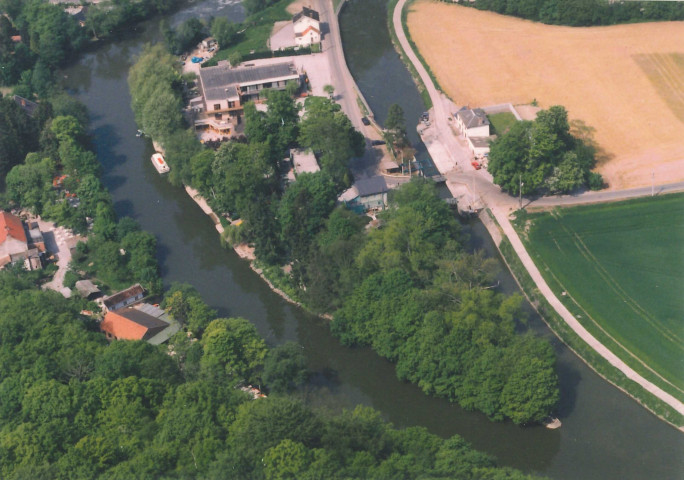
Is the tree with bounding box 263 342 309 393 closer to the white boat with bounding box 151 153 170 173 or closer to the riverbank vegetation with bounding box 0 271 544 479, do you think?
the riverbank vegetation with bounding box 0 271 544 479

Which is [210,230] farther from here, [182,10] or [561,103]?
[182,10]

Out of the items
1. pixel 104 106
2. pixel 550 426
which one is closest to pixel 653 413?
pixel 550 426

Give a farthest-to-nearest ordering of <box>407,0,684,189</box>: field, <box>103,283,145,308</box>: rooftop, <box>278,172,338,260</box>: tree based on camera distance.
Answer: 1. <box>407,0,684,189</box>: field
2. <box>278,172,338,260</box>: tree
3. <box>103,283,145,308</box>: rooftop

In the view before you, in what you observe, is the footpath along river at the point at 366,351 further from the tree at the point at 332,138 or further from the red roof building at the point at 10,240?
the tree at the point at 332,138

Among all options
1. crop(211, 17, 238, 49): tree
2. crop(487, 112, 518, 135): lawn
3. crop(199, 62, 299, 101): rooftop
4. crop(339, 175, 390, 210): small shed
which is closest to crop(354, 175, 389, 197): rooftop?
crop(339, 175, 390, 210): small shed

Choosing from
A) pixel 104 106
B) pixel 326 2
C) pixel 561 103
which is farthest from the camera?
pixel 326 2
